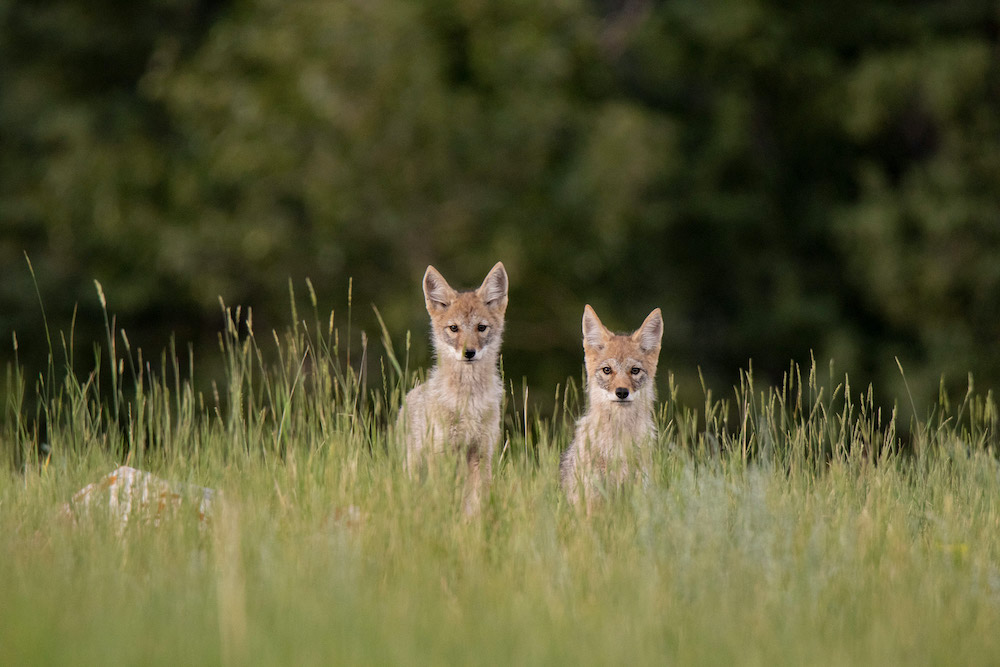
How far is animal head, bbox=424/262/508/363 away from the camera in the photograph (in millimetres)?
7238

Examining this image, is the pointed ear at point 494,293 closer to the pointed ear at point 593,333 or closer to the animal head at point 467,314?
the animal head at point 467,314

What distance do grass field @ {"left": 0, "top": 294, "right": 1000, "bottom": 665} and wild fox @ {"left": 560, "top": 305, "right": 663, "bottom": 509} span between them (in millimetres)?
243

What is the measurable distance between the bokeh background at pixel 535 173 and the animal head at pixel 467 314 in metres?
7.92

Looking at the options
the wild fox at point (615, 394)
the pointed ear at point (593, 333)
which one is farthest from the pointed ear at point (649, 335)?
the pointed ear at point (593, 333)

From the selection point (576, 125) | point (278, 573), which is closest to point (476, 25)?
point (576, 125)

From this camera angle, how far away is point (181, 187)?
17.4 meters

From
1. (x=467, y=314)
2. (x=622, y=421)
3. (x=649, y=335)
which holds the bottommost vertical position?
(x=622, y=421)

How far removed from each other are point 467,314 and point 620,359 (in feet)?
3.20

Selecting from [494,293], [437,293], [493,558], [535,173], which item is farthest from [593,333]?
[535,173]

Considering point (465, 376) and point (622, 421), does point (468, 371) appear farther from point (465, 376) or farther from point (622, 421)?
point (622, 421)

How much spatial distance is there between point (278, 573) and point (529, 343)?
1153 cm

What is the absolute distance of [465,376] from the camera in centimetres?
718

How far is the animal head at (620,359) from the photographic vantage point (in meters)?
7.03

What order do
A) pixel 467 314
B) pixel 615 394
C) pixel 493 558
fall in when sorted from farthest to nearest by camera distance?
1. pixel 467 314
2. pixel 615 394
3. pixel 493 558
